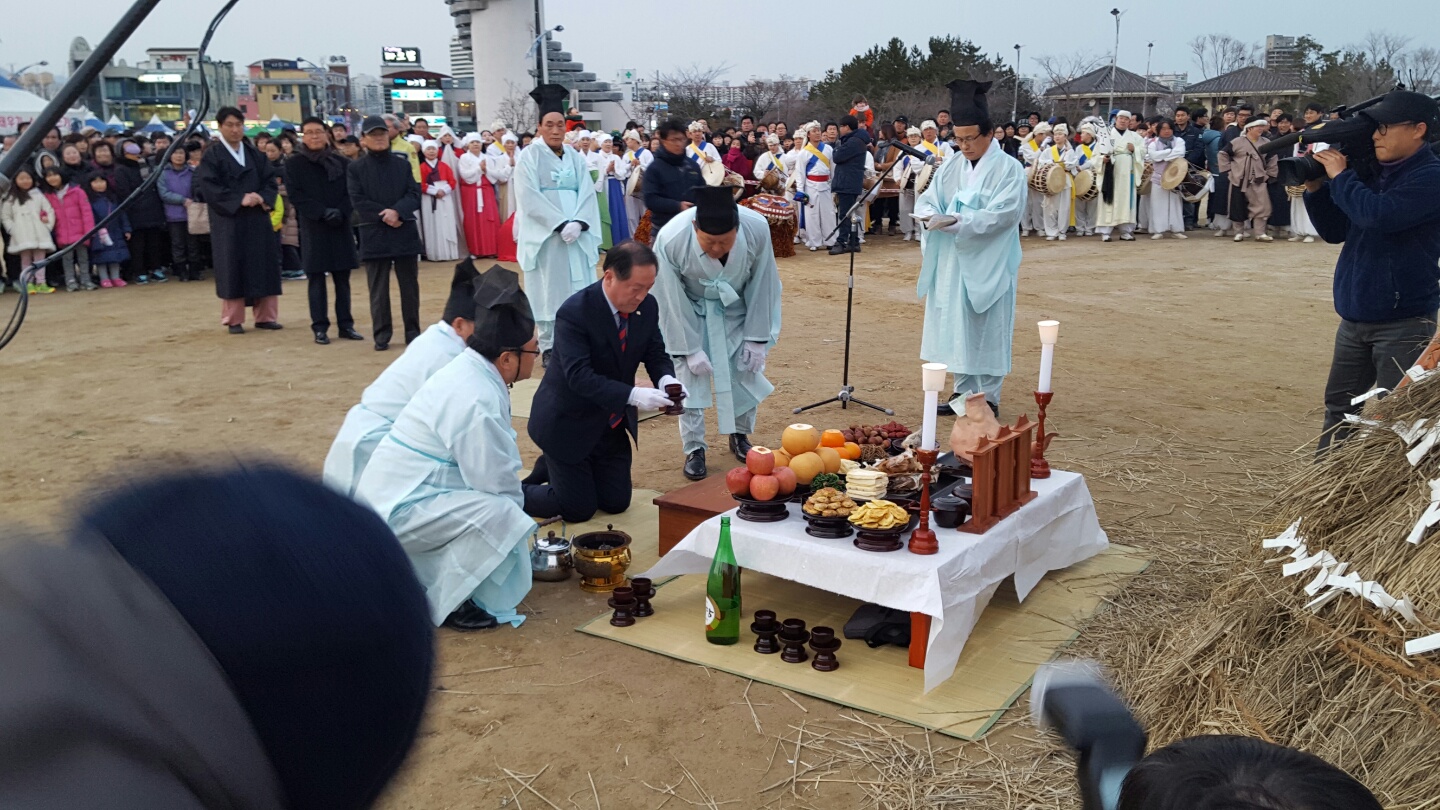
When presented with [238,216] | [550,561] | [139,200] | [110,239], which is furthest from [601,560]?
[110,239]

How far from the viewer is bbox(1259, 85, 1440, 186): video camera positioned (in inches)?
199

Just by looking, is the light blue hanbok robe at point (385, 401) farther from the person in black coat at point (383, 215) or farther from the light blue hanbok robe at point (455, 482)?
the person in black coat at point (383, 215)

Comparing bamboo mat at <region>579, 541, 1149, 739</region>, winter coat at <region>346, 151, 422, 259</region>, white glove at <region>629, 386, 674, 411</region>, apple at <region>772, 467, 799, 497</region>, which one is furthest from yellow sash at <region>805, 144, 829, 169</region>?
apple at <region>772, 467, 799, 497</region>

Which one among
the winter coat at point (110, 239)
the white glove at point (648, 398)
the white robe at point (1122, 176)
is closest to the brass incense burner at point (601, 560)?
the white glove at point (648, 398)

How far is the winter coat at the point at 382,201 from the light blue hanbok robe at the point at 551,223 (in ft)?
4.19

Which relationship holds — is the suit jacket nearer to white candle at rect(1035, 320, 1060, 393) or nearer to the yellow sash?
white candle at rect(1035, 320, 1060, 393)

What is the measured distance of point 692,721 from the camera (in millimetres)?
3961

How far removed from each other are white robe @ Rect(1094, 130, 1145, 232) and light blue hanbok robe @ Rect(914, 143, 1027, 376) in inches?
456

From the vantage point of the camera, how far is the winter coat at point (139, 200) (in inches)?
550

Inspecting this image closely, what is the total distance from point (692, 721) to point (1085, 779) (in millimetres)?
2780

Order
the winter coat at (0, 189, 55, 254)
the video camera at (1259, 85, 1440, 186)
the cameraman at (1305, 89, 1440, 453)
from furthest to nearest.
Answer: the winter coat at (0, 189, 55, 254), the video camera at (1259, 85, 1440, 186), the cameraman at (1305, 89, 1440, 453)

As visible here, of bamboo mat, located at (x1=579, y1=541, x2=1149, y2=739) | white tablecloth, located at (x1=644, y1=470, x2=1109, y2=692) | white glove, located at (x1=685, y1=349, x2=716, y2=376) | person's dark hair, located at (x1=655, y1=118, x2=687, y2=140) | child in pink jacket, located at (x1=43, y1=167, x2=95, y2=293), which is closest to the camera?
bamboo mat, located at (x1=579, y1=541, x2=1149, y2=739)

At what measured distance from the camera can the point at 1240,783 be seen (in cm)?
125

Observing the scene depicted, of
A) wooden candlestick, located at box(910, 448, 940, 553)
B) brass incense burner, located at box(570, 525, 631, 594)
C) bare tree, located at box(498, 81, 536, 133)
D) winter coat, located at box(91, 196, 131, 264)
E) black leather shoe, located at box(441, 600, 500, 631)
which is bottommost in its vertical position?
black leather shoe, located at box(441, 600, 500, 631)
